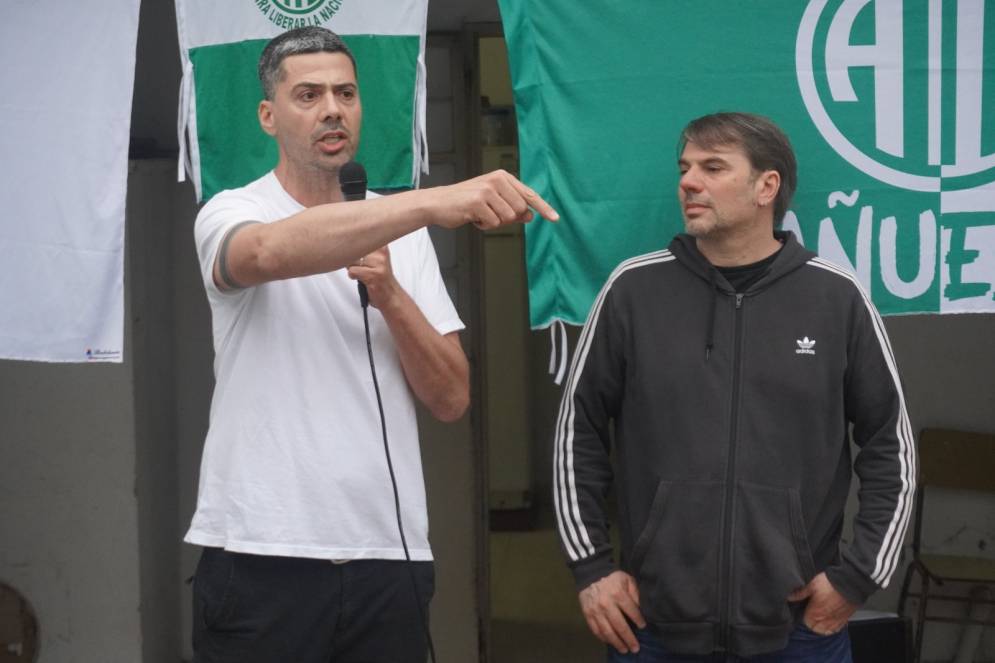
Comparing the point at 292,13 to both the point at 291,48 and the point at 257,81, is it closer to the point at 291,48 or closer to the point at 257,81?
the point at 257,81

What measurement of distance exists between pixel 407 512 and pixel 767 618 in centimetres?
89

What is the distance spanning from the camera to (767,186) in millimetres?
3045

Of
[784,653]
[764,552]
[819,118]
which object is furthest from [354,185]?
[784,653]

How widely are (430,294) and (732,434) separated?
0.77m

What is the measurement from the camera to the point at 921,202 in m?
3.28

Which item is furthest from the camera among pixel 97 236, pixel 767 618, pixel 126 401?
pixel 126 401

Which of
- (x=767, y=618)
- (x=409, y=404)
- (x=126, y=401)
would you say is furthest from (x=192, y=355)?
(x=767, y=618)

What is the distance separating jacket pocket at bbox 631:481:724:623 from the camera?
2.89 m

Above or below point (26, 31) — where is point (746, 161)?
below

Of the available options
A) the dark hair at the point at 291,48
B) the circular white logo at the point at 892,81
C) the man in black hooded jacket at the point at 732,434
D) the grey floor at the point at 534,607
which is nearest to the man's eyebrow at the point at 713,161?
the man in black hooded jacket at the point at 732,434

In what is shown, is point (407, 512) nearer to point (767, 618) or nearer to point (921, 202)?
point (767, 618)

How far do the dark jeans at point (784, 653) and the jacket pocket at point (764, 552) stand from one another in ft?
0.42

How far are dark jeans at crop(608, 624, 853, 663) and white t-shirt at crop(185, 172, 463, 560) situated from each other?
674mm

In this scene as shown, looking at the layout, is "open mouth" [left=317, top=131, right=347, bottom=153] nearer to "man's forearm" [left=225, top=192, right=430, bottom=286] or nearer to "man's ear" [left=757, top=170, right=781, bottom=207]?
"man's forearm" [left=225, top=192, right=430, bottom=286]
